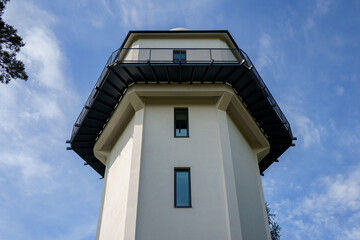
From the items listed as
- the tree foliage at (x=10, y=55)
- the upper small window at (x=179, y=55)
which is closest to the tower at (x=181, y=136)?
the upper small window at (x=179, y=55)

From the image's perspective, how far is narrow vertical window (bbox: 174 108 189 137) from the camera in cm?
1702

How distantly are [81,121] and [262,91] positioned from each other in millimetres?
10327

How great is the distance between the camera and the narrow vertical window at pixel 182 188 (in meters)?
14.8

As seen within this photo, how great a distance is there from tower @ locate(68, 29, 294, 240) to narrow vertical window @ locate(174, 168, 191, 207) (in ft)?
0.15

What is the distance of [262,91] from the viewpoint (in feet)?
59.8

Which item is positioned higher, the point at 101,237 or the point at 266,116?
the point at 266,116

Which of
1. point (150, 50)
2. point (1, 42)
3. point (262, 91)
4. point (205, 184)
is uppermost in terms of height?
point (150, 50)

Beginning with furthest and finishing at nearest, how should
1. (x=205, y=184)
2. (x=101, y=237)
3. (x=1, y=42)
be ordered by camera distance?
(x=101, y=237) < (x=205, y=184) < (x=1, y=42)

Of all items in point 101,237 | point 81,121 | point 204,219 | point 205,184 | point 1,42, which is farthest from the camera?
point 81,121

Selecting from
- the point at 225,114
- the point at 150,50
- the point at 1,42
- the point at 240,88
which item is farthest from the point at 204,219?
the point at 1,42

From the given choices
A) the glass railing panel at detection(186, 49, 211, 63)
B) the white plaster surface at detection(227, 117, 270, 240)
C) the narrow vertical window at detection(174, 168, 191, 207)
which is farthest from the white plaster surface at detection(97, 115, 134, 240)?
the white plaster surface at detection(227, 117, 270, 240)

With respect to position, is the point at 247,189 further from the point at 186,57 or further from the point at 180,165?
the point at 186,57

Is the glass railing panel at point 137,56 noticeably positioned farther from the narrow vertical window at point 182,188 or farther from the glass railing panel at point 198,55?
the narrow vertical window at point 182,188

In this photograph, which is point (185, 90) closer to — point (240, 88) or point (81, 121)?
point (240, 88)
